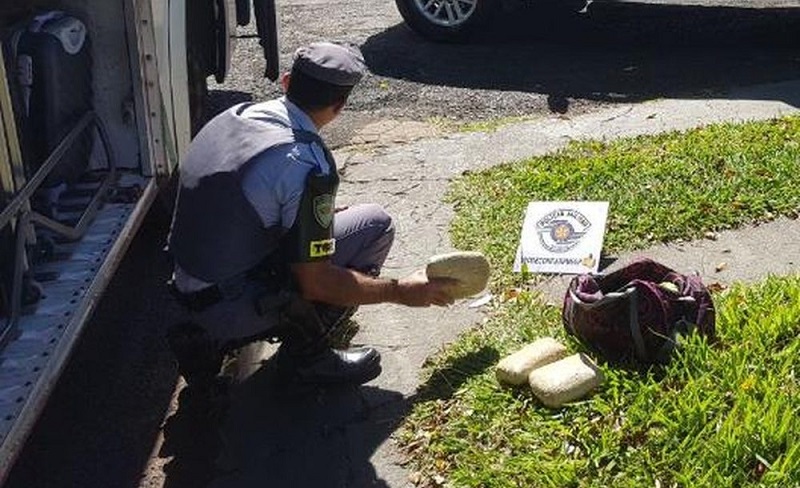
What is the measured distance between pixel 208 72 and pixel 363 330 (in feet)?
8.26

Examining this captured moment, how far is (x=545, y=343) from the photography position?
3.91 metres

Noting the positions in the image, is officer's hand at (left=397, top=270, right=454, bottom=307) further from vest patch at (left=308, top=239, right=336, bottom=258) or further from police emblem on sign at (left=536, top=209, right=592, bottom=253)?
police emblem on sign at (left=536, top=209, right=592, bottom=253)

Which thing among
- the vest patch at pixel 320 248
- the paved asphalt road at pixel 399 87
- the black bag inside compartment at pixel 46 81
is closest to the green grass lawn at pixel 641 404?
the vest patch at pixel 320 248

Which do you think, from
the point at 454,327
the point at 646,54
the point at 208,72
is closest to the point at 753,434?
the point at 454,327

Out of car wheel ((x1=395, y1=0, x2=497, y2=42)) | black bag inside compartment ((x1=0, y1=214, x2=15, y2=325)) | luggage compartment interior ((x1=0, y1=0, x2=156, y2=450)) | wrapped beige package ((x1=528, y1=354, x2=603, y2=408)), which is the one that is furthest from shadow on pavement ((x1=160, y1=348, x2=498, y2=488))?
car wheel ((x1=395, y1=0, x2=497, y2=42))

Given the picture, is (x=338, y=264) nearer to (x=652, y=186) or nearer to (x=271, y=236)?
(x=271, y=236)

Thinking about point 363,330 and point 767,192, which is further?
point 767,192

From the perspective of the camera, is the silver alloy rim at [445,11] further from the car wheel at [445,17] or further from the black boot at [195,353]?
the black boot at [195,353]

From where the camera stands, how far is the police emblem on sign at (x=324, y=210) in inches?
146

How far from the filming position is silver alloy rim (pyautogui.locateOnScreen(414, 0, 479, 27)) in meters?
8.68

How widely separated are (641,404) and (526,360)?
0.45 meters

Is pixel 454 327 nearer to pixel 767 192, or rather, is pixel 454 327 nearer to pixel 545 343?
pixel 545 343

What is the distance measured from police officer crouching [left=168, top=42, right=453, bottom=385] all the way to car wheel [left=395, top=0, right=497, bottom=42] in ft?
16.0

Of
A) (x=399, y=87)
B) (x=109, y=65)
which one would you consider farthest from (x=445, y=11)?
(x=109, y=65)
